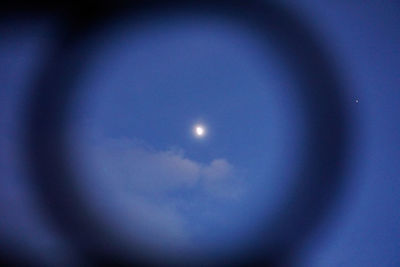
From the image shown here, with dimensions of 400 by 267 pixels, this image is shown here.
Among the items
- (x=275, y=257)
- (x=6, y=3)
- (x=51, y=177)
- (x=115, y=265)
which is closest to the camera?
(x=6, y=3)

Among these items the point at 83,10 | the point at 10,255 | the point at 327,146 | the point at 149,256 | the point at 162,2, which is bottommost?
the point at 10,255

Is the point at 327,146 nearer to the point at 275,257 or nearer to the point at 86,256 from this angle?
the point at 275,257

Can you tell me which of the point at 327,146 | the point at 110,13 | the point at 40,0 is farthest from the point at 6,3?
the point at 327,146

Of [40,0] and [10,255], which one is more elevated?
[40,0]

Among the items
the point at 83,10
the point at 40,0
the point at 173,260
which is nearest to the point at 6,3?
the point at 40,0

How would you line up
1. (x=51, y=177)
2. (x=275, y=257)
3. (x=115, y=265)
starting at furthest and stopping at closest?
(x=115, y=265) < (x=51, y=177) < (x=275, y=257)

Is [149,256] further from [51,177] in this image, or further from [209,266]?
[51,177]

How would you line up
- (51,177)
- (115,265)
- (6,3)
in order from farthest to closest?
1. (115,265)
2. (51,177)
3. (6,3)

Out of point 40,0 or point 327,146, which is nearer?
point 40,0

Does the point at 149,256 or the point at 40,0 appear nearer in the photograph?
the point at 40,0
